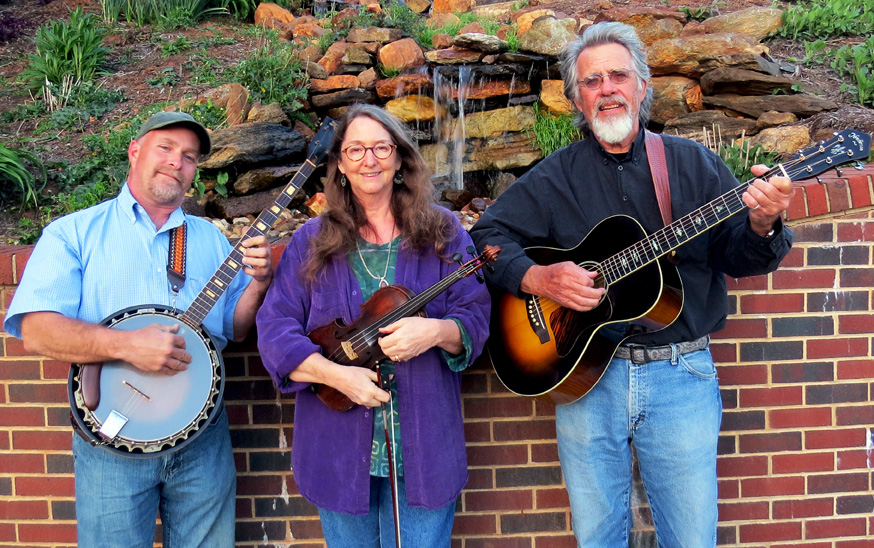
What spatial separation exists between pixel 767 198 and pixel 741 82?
12.1ft

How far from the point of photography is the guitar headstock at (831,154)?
241cm

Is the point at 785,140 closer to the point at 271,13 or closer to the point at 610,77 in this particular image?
the point at 610,77

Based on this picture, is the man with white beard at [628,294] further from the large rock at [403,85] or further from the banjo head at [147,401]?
the large rock at [403,85]

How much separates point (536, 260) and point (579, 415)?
64cm

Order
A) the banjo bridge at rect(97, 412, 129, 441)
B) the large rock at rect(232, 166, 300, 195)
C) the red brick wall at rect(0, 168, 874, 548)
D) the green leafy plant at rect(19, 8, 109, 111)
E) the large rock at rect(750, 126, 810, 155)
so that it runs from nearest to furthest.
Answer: the banjo bridge at rect(97, 412, 129, 441)
the red brick wall at rect(0, 168, 874, 548)
the large rock at rect(750, 126, 810, 155)
the large rock at rect(232, 166, 300, 195)
the green leafy plant at rect(19, 8, 109, 111)

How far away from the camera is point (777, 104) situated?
5.26 m

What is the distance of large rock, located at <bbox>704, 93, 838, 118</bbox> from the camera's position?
5117mm

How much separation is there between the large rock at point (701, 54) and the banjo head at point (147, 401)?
4796 mm

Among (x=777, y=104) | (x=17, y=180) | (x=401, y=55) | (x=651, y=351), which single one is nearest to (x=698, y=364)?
(x=651, y=351)

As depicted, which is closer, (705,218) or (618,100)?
(705,218)

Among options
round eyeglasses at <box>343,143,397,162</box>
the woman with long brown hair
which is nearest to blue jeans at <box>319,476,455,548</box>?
the woman with long brown hair

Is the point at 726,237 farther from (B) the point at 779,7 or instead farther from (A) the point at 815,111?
(B) the point at 779,7

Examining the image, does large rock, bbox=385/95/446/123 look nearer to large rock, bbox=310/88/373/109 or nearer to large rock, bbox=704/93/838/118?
large rock, bbox=310/88/373/109

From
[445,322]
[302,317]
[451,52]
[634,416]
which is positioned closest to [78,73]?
[451,52]
